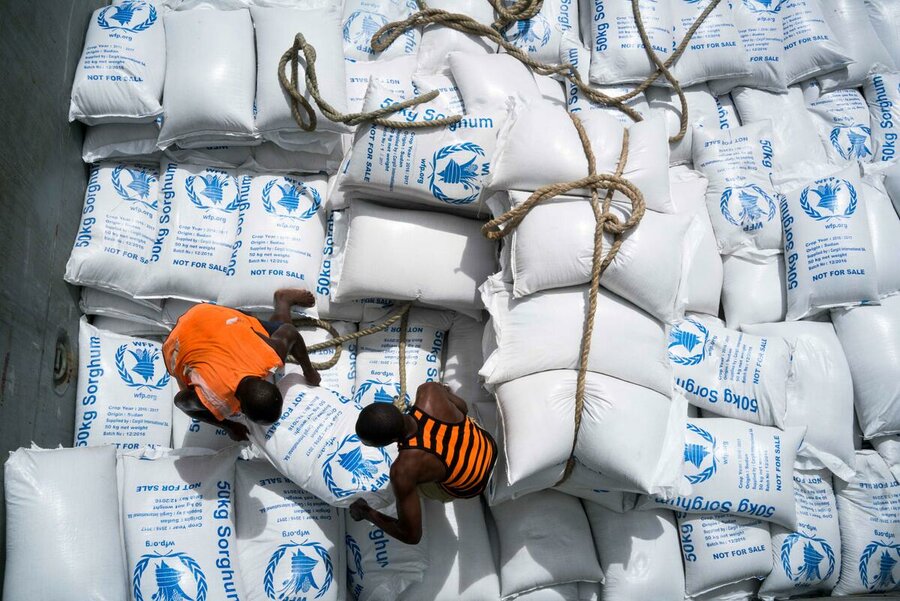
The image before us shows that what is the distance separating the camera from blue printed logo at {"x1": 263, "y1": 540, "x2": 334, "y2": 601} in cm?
244

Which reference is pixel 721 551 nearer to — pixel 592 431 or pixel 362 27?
pixel 592 431

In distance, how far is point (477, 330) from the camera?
2924mm

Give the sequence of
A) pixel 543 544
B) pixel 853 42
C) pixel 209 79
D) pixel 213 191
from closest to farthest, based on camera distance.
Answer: pixel 543 544
pixel 209 79
pixel 213 191
pixel 853 42

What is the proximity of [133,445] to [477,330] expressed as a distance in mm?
1435

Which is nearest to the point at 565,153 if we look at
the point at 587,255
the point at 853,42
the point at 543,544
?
the point at 587,255

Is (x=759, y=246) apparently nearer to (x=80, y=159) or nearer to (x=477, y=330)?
(x=477, y=330)

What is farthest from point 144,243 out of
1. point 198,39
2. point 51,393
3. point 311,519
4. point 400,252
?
point 311,519

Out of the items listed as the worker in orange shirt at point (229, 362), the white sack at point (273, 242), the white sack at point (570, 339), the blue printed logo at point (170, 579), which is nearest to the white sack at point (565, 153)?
the white sack at point (570, 339)

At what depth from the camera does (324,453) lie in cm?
241

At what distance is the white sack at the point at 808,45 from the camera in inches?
138

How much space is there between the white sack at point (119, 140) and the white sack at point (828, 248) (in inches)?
110

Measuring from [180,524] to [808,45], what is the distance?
142 inches

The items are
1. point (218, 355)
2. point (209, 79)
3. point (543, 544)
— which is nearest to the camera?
point (218, 355)

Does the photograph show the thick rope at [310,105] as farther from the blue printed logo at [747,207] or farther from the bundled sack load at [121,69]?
the blue printed logo at [747,207]
